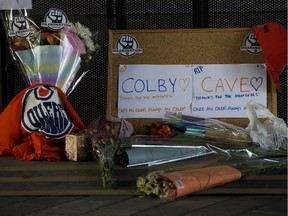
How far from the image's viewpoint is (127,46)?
426cm

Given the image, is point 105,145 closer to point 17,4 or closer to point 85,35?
point 85,35

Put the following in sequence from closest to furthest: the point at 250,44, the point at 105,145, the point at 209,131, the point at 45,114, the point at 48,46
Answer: the point at 105,145
the point at 209,131
the point at 45,114
the point at 250,44
the point at 48,46

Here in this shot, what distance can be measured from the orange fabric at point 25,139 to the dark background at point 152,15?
1.73 ft

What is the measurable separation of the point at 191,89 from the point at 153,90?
0.27 meters

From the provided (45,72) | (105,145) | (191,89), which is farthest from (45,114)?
(191,89)

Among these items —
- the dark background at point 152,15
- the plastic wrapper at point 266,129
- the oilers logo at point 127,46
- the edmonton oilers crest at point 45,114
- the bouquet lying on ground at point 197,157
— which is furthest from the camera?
the dark background at point 152,15

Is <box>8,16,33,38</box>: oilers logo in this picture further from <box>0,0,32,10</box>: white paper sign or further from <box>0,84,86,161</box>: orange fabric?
<box>0,84,86,161</box>: orange fabric

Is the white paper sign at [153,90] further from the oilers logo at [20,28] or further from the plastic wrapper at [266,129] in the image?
the oilers logo at [20,28]

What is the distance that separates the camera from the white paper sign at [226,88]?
4148 mm

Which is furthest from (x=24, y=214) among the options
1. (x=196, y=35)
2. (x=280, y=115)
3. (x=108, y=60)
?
(x=280, y=115)

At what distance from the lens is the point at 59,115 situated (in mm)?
4051

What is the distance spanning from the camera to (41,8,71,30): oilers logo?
4.30 metres

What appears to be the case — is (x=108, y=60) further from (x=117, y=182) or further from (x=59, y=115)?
(x=117, y=182)

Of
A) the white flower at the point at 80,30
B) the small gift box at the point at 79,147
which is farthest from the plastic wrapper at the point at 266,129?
the white flower at the point at 80,30
